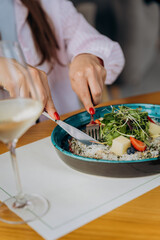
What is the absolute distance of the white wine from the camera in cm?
55

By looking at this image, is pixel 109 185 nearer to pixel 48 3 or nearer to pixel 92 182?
pixel 92 182

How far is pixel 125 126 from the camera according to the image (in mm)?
920

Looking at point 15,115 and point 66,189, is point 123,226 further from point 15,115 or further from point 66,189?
point 15,115

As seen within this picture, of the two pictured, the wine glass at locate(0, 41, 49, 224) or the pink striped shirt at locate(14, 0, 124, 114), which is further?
the pink striped shirt at locate(14, 0, 124, 114)

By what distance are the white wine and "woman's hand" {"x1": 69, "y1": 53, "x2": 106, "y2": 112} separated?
0.50 m

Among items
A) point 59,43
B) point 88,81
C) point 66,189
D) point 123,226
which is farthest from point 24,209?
point 59,43

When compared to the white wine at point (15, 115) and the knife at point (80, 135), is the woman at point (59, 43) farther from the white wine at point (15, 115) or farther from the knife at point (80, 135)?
the white wine at point (15, 115)

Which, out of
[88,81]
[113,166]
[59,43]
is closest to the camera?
[113,166]

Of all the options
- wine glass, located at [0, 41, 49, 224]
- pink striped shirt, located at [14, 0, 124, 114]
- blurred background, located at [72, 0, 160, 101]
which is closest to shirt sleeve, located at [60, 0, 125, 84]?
pink striped shirt, located at [14, 0, 124, 114]

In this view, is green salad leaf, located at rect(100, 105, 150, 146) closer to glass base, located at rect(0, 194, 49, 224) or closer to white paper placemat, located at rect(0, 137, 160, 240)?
white paper placemat, located at rect(0, 137, 160, 240)

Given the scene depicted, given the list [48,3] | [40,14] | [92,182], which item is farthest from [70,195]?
[48,3]

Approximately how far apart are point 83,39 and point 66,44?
188 mm

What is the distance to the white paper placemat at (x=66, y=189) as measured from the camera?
60 centimetres

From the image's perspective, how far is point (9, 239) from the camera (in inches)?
23.1
